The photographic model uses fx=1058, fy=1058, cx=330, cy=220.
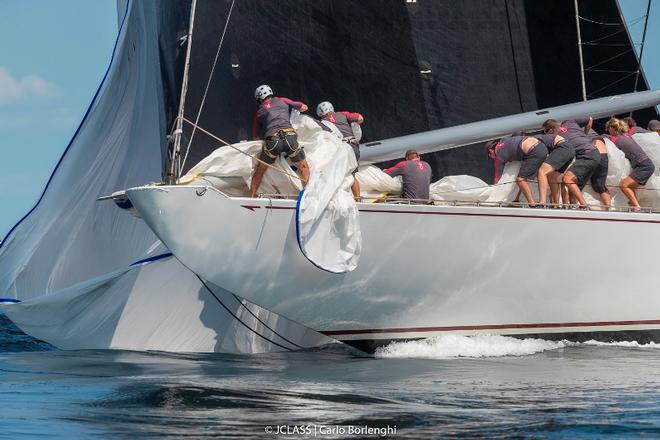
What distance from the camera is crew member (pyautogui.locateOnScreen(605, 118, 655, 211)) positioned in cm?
1017

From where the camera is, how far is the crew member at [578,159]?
9.57 meters

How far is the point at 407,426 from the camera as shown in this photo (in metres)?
4.82

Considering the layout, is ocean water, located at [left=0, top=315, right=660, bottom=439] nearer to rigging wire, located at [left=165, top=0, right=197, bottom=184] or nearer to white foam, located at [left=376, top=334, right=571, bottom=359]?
white foam, located at [left=376, top=334, right=571, bottom=359]

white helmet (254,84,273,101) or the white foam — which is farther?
the white foam

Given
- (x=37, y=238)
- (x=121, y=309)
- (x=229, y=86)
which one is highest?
(x=229, y=86)

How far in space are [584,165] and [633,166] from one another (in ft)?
2.97

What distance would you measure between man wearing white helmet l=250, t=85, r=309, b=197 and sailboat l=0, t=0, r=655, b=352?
52cm

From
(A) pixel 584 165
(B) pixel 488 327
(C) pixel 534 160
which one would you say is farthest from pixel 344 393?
(A) pixel 584 165

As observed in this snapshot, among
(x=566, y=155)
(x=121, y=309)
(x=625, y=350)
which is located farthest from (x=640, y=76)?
(x=121, y=309)

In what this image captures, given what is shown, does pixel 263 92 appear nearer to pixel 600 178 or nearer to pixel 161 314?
pixel 161 314

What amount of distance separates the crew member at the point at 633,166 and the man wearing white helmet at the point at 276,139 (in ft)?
12.0

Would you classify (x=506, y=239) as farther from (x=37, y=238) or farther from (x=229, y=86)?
(x=37, y=238)

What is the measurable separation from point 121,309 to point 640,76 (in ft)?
22.1

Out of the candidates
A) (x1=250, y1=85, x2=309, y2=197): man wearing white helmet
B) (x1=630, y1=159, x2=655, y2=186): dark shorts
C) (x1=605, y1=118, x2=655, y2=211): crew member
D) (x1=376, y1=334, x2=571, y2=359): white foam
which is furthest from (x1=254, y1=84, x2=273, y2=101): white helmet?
(x1=630, y1=159, x2=655, y2=186): dark shorts
